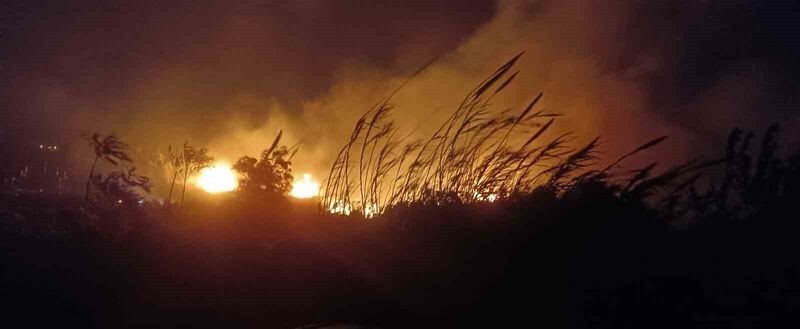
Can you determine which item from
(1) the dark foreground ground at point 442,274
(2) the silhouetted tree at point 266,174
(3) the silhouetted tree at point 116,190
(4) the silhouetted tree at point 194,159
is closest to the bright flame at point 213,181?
(4) the silhouetted tree at point 194,159

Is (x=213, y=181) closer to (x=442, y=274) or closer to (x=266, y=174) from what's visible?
(x=266, y=174)

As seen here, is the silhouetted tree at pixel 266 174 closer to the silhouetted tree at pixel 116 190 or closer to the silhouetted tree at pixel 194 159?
the silhouetted tree at pixel 194 159

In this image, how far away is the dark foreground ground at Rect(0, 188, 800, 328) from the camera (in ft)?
8.12

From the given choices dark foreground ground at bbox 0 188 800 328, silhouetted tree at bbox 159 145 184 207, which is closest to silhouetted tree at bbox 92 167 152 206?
dark foreground ground at bbox 0 188 800 328

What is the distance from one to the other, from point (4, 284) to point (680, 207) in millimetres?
3698

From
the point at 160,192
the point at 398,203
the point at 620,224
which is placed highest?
the point at 160,192

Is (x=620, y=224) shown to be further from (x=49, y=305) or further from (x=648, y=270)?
(x=49, y=305)

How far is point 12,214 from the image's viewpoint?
3.73m

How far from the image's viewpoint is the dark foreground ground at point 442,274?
2475mm

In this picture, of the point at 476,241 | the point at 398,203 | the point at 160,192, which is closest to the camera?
the point at 476,241

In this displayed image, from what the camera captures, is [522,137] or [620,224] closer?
[620,224]

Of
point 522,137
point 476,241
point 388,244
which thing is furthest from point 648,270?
point 522,137

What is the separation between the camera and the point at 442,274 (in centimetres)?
289

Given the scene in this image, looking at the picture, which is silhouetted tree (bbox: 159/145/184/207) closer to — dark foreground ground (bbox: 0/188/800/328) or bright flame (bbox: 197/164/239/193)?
bright flame (bbox: 197/164/239/193)
